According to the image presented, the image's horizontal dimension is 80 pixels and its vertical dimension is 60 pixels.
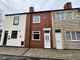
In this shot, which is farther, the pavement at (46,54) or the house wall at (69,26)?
the house wall at (69,26)

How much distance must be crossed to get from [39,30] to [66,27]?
13.8ft

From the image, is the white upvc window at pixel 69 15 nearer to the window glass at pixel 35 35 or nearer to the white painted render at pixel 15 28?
the window glass at pixel 35 35

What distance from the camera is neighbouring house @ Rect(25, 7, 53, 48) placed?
16.7 m

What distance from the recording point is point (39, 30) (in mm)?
17344

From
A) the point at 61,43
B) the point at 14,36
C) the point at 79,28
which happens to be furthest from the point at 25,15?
the point at 79,28

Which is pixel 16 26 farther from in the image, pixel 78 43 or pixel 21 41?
pixel 78 43

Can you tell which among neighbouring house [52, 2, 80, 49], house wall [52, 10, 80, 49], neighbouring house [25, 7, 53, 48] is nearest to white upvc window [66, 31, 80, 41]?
neighbouring house [52, 2, 80, 49]

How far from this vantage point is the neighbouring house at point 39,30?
657 inches

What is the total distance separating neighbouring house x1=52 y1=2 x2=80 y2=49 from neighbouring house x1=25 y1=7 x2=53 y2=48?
824 mm

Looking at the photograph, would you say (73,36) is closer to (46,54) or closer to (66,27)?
(66,27)

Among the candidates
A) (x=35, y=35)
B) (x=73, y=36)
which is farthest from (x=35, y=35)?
(x=73, y=36)

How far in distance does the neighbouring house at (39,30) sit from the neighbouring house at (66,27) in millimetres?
824

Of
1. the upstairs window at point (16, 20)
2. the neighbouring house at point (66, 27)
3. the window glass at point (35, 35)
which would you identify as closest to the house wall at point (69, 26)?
the neighbouring house at point (66, 27)

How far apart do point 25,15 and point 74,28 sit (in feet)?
27.8
